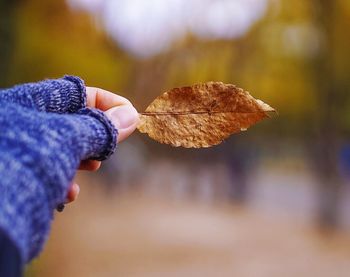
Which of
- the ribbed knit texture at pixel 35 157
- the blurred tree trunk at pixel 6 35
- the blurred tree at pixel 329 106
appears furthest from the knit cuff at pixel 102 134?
the blurred tree at pixel 329 106

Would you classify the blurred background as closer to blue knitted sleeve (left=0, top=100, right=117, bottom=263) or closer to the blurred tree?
the blurred tree

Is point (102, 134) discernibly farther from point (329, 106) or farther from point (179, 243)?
point (329, 106)

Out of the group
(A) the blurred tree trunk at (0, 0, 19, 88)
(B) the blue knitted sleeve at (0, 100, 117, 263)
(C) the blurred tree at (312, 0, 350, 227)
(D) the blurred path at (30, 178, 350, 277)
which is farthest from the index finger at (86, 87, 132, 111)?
(C) the blurred tree at (312, 0, 350, 227)

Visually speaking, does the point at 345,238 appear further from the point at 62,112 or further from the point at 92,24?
the point at 62,112

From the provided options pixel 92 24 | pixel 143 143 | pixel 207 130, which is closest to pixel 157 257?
pixel 143 143

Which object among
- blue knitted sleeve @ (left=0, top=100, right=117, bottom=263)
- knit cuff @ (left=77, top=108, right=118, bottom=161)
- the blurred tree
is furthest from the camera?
the blurred tree

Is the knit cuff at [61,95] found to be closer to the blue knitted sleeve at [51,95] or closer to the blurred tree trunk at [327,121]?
the blue knitted sleeve at [51,95]
